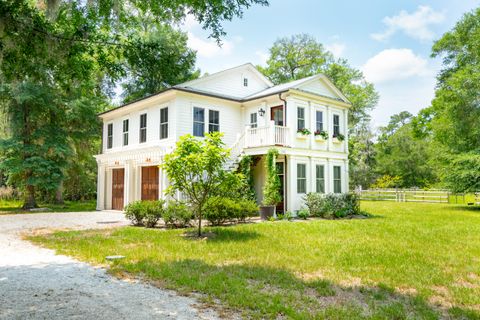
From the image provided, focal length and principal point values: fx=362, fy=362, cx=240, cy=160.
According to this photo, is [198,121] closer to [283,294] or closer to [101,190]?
[101,190]

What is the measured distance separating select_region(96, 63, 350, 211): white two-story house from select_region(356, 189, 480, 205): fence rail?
13.7 metres

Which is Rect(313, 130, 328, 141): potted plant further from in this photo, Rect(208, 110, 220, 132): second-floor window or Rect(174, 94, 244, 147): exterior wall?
Rect(208, 110, 220, 132): second-floor window

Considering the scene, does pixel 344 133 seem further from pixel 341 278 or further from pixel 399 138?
pixel 399 138

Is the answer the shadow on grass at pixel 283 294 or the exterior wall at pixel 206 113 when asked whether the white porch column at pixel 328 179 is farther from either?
the shadow on grass at pixel 283 294

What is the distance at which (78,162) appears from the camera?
26188mm

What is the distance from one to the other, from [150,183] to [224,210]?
24.3 ft

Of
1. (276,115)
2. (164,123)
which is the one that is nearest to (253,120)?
(276,115)

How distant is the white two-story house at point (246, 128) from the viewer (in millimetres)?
16922

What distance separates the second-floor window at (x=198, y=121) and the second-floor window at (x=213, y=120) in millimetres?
394

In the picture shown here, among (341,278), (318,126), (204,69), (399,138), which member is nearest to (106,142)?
(318,126)

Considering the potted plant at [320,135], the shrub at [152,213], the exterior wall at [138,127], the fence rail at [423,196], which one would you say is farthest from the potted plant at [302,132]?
the fence rail at [423,196]

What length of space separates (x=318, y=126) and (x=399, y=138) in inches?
1379

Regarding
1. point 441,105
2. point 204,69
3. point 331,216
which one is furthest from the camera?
point 204,69

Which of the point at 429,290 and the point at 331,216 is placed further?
the point at 331,216
